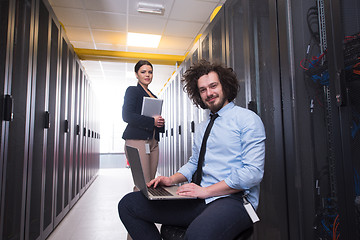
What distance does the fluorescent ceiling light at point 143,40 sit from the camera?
4410 millimetres

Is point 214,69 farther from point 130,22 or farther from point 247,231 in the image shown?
point 130,22

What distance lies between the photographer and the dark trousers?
86cm

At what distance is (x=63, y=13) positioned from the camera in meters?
3.65

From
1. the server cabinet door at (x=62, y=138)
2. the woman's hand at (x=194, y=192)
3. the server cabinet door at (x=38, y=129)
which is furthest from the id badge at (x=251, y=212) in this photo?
the server cabinet door at (x=62, y=138)

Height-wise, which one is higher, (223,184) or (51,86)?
(51,86)

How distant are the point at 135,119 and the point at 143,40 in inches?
123

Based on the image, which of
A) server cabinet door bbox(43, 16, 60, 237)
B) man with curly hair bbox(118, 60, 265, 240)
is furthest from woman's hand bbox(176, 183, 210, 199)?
server cabinet door bbox(43, 16, 60, 237)

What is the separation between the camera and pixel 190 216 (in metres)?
1.05

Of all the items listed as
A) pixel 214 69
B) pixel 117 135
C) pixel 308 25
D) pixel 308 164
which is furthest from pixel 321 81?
pixel 117 135

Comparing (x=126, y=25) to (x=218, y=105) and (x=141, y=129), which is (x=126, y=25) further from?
(x=218, y=105)

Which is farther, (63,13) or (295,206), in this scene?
(63,13)

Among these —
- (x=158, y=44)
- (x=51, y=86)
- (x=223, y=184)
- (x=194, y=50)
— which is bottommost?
(x=223, y=184)

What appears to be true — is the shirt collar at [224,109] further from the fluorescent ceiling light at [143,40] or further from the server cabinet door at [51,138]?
the fluorescent ceiling light at [143,40]

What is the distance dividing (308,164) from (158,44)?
4.03 meters
